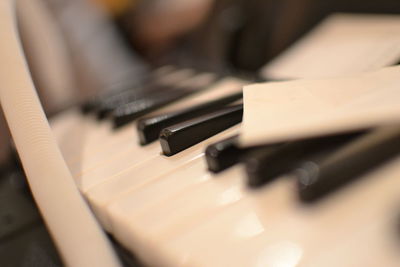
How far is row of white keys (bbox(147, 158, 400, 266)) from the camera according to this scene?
30 cm

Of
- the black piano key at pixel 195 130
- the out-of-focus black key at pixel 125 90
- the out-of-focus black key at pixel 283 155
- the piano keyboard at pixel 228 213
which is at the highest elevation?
the out-of-focus black key at pixel 283 155

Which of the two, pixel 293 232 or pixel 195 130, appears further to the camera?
pixel 195 130

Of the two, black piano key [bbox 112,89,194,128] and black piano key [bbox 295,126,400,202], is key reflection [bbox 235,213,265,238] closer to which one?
black piano key [bbox 295,126,400,202]

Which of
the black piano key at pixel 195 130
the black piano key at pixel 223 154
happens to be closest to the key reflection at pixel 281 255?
the black piano key at pixel 223 154

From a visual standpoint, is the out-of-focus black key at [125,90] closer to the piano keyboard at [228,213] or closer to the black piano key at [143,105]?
the black piano key at [143,105]

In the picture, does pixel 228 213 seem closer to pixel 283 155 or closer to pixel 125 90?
pixel 283 155

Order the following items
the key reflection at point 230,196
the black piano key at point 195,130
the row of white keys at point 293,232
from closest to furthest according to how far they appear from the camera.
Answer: the row of white keys at point 293,232, the key reflection at point 230,196, the black piano key at point 195,130

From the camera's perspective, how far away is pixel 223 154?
1.49 feet

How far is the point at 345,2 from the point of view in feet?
2.78

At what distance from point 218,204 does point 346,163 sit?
131 millimetres

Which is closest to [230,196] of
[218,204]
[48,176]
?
[218,204]

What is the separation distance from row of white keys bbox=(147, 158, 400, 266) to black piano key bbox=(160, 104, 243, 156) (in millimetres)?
165

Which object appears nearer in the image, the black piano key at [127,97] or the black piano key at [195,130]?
the black piano key at [195,130]

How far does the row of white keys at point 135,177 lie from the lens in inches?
19.6
